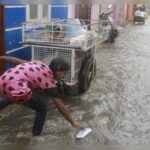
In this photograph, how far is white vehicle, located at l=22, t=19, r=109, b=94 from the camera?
6.30 metres

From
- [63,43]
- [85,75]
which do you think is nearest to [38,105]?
[63,43]

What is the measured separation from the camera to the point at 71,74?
20.9 feet

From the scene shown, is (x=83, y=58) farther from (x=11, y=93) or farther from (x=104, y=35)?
(x=11, y=93)

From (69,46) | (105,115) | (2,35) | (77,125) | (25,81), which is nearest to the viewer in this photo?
(25,81)

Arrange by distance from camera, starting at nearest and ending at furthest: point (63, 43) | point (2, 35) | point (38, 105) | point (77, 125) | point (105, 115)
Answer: point (38, 105), point (77, 125), point (105, 115), point (2, 35), point (63, 43)

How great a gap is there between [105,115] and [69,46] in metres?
1.28

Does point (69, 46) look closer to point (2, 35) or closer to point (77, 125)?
point (2, 35)

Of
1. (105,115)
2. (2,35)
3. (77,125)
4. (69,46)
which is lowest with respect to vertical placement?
(105,115)

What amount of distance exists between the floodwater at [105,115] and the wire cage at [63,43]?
0.67 meters

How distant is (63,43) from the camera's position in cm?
638

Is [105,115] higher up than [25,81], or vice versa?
[25,81]

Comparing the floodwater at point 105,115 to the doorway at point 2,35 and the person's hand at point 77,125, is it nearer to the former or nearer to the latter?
the person's hand at point 77,125

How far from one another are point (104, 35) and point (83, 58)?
1.25m

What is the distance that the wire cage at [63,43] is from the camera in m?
6.29
